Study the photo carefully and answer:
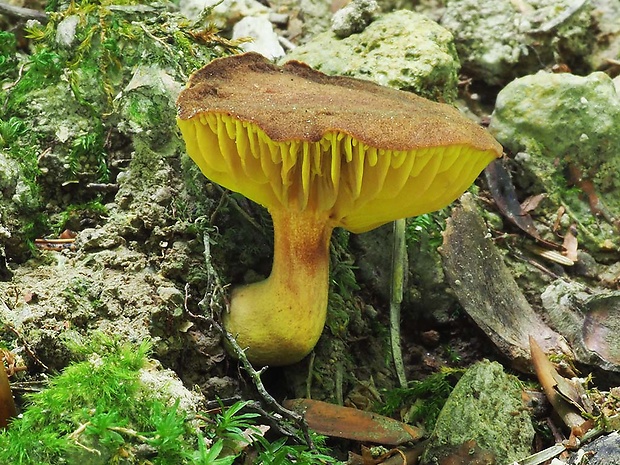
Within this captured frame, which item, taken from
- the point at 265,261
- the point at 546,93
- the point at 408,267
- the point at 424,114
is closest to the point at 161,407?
the point at 265,261

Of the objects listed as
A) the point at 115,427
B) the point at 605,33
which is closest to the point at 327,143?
the point at 115,427

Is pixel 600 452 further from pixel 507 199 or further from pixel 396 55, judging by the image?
pixel 396 55

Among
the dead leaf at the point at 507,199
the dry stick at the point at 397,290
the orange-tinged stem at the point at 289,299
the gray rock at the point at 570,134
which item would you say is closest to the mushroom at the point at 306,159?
the orange-tinged stem at the point at 289,299

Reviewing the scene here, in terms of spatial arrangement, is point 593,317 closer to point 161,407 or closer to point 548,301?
point 548,301

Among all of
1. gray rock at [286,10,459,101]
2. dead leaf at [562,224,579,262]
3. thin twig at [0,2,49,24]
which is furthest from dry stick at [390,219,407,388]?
thin twig at [0,2,49,24]

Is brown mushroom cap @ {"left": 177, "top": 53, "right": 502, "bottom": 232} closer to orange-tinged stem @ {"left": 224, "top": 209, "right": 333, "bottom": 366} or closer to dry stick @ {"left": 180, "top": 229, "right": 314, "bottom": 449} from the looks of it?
orange-tinged stem @ {"left": 224, "top": 209, "right": 333, "bottom": 366}

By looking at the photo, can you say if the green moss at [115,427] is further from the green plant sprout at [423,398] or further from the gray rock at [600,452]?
the gray rock at [600,452]
